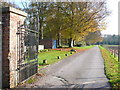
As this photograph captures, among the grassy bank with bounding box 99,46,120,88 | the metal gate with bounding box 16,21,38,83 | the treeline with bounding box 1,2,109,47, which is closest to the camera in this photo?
Answer: the grassy bank with bounding box 99,46,120,88

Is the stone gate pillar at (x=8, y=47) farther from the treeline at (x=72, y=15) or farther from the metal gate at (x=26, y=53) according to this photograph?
the treeline at (x=72, y=15)

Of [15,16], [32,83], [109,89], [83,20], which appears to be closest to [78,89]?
[109,89]

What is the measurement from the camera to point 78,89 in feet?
17.4

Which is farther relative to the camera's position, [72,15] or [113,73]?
[72,15]

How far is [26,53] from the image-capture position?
258 inches

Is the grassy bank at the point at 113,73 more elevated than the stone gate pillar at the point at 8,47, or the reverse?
the stone gate pillar at the point at 8,47

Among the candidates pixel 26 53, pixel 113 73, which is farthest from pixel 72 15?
pixel 26 53

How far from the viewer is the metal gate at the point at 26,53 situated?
5989 mm

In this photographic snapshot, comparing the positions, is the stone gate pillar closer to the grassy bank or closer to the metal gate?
the metal gate

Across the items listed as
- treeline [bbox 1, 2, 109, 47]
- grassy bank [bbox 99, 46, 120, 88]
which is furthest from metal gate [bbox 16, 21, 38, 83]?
treeline [bbox 1, 2, 109, 47]

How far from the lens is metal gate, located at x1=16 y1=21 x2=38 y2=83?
599 centimetres

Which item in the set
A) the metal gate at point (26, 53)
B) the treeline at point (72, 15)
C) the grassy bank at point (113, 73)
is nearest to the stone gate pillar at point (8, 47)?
the metal gate at point (26, 53)

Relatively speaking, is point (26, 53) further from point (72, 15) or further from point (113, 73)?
point (72, 15)

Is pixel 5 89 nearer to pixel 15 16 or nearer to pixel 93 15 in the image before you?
pixel 15 16
